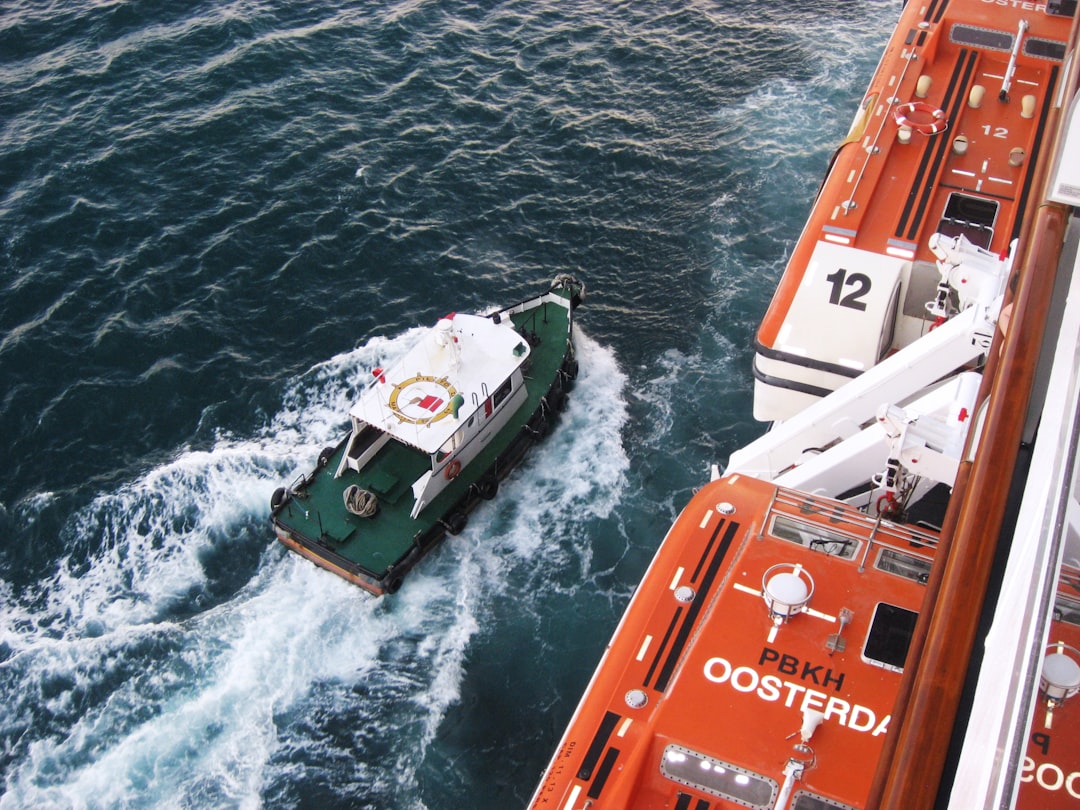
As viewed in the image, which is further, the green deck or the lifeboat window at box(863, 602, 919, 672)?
the green deck

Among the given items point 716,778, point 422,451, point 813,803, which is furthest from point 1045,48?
point 716,778

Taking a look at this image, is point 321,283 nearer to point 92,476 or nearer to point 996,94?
point 92,476

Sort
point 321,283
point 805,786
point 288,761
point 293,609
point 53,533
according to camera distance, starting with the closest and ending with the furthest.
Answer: point 805,786 < point 288,761 < point 293,609 < point 53,533 < point 321,283

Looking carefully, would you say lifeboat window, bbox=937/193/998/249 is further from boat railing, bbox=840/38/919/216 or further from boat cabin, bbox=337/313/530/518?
boat cabin, bbox=337/313/530/518

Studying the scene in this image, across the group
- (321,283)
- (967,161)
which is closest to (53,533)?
(321,283)

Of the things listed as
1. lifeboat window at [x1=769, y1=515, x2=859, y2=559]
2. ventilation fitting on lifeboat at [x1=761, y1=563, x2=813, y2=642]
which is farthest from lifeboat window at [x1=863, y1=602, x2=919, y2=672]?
lifeboat window at [x1=769, y1=515, x2=859, y2=559]

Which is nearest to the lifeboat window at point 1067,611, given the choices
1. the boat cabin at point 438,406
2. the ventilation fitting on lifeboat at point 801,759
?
the ventilation fitting on lifeboat at point 801,759
